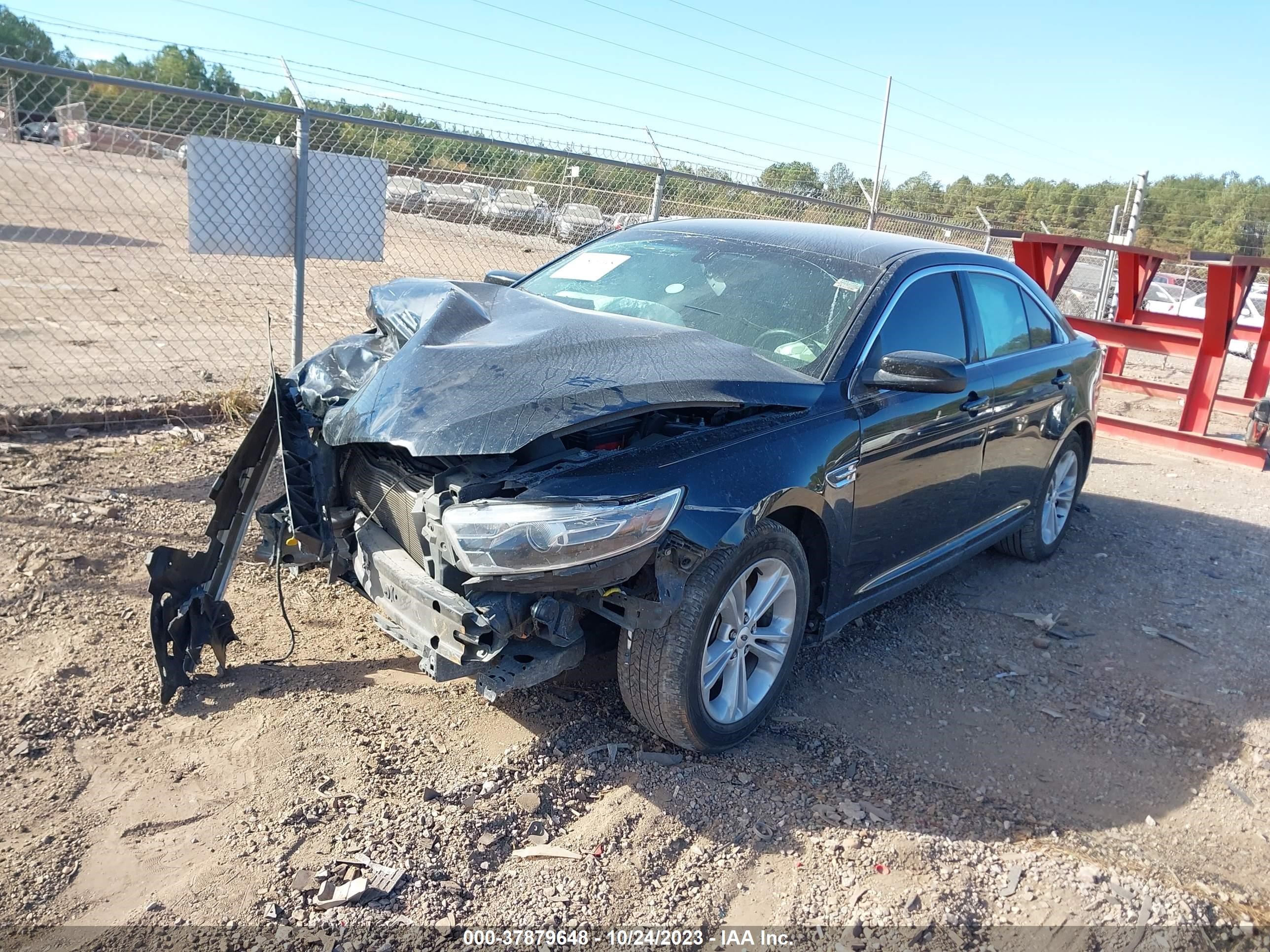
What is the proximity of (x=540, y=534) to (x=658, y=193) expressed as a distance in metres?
6.07

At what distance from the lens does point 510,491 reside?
274cm

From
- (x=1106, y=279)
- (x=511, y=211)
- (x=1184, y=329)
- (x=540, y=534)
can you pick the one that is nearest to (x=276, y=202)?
(x=511, y=211)

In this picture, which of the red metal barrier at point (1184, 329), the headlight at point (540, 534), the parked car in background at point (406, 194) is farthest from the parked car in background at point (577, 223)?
the headlight at point (540, 534)

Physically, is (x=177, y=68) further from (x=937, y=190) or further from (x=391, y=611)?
(x=937, y=190)

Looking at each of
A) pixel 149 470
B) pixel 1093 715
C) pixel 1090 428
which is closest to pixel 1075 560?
pixel 1090 428

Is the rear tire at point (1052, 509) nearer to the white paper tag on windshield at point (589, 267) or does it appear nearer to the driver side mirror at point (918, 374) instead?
the driver side mirror at point (918, 374)

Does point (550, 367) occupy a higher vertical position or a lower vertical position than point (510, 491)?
higher

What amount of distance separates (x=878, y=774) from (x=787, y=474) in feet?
3.75

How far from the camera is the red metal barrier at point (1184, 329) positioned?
334 inches

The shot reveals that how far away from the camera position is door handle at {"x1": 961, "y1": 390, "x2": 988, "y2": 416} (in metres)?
4.25

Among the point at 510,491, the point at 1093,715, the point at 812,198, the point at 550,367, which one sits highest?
the point at 812,198

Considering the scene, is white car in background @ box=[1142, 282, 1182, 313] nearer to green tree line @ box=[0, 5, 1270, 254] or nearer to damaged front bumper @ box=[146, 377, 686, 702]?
green tree line @ box=[0, 5, 1270, 254]

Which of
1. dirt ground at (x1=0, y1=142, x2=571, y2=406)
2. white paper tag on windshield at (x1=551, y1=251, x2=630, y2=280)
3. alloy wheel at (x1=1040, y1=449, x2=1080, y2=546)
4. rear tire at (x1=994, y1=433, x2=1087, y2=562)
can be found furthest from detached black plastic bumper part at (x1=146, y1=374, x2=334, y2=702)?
alloy wheel at (x1=1040, y1=449, x2=1080, y2=546)

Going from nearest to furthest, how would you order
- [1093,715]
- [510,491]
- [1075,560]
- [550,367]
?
[510,491]
[550,367]
[1093,715]
[1075,560]
